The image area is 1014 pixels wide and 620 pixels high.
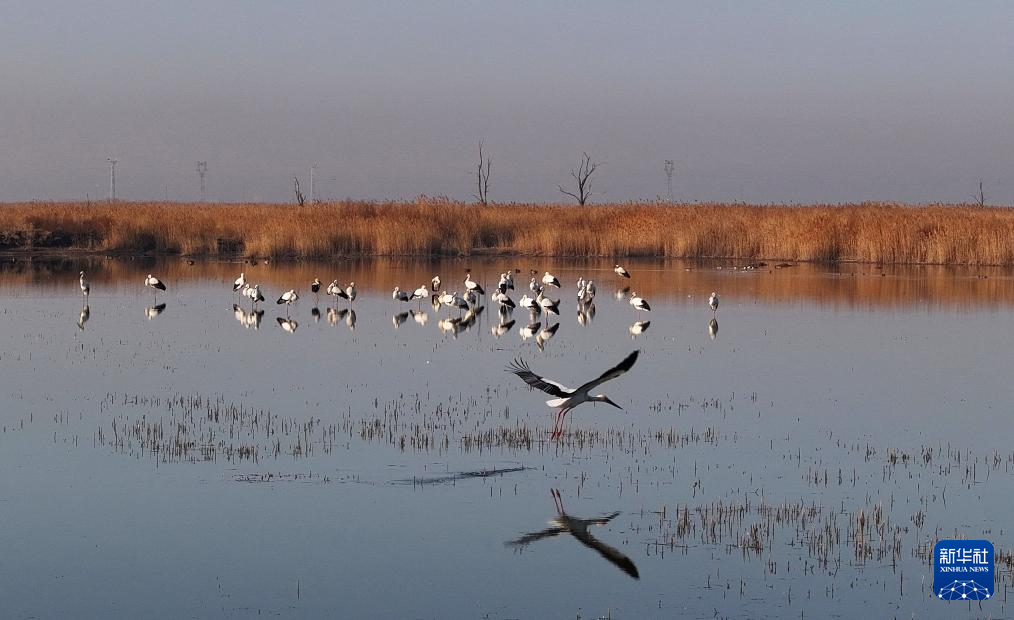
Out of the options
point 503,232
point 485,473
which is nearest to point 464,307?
point 485,473

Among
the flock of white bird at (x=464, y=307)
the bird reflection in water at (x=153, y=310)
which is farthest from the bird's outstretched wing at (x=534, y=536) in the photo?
the bird reflection in water at (x=153, y=310)

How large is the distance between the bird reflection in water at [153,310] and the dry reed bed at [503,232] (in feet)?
52.2

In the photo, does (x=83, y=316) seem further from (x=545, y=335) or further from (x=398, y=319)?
(x=545, y=335)

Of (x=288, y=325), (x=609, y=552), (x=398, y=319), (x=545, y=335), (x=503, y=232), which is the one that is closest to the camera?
(x=609, y=552)

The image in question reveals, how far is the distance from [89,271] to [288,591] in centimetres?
2789

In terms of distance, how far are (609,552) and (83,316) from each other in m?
15.0

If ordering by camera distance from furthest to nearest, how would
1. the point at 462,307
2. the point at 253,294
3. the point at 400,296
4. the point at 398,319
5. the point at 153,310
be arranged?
the point at 400,296 → the point at 462,307 → the point at 253,294 → the point at 153,310 → the point at 398,319

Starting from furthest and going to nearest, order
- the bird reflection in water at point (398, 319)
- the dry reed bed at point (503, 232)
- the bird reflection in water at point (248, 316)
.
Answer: the dry reed bed at point (503, 232), the bird reflection in water at point (398, 319), the bird reflection in water at point (248, 316)

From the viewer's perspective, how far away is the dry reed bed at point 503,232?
37.1 metres

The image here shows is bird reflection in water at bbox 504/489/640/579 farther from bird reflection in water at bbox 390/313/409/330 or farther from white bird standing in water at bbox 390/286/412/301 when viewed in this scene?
white bird standing in water at bbox 390/286/412/301

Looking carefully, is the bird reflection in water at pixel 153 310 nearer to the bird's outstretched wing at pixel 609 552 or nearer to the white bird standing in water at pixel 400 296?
the white bird standing in water at pixel 400 296

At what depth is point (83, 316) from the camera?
21.1 meters

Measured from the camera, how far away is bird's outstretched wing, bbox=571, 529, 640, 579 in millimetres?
7551

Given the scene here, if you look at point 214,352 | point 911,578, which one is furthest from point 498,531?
point 214,352
